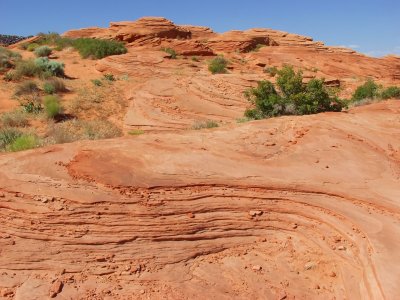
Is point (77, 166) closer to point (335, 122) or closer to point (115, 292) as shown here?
point (115, 292)

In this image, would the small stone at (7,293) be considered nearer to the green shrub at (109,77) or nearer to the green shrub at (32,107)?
the green shrub at (32,107)

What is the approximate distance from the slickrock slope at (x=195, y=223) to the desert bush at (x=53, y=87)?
33.7 ft

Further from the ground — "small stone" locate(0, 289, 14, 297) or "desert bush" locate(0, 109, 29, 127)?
"desert bush" locate(0, 109, 29, 127)

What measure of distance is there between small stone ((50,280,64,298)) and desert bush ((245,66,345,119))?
8.14 meters

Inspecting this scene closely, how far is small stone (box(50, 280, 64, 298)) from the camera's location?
395 centimetres

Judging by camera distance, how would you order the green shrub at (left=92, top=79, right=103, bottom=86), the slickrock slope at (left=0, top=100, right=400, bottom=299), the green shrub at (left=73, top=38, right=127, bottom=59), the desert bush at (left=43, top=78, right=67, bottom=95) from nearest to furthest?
the slickrock slope at (left=0, top=100, right=400, bottom=299) < the desert bush at (left=43, top=78, right=67, bottom=95) < the green shrub at (left=92, top=79, right=103, bottom=86) < the green shrub at (left=73, top=38, right=127, bottom=59)

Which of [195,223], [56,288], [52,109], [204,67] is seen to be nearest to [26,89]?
[52,109]

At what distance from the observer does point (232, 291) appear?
168 inches

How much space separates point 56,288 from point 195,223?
1.70 metres

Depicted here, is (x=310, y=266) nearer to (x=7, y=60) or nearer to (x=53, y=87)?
(x=53, y=87)

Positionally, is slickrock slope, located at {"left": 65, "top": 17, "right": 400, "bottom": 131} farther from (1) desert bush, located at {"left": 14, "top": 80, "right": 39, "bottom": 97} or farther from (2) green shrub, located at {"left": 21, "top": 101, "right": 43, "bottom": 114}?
(1) desert bush, located at {"left": 14, "top": 80, "right": 39, "bottom": 97}

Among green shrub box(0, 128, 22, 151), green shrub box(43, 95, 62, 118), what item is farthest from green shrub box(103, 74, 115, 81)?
green shrub box(0, 128, 22, 151)

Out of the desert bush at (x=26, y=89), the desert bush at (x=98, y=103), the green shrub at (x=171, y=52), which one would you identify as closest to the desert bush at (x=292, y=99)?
the desert bush at (x=98, y=103)

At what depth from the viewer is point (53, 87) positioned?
15.7 meters
